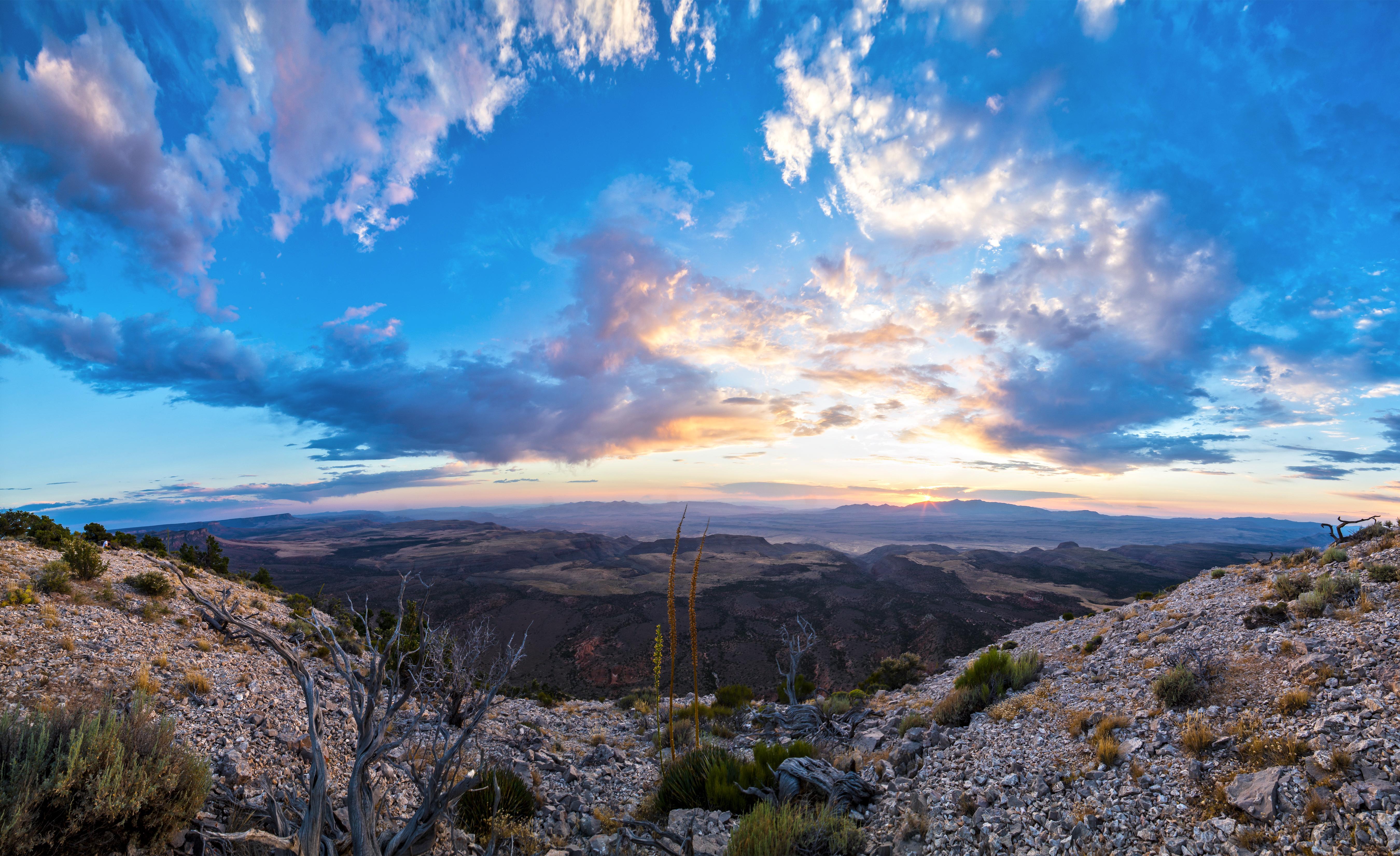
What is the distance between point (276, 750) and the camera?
24.6ft

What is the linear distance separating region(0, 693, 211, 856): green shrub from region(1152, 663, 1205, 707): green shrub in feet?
41.7

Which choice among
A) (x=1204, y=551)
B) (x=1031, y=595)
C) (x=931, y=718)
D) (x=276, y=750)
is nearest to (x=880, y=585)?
(x=1031, y=595)

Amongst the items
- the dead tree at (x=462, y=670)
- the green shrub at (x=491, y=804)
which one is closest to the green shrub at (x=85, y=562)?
the dead tree at (x=462, y=670)

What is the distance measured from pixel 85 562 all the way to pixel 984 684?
867 inches

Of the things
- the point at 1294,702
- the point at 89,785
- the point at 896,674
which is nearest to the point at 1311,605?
the point at 1294,702

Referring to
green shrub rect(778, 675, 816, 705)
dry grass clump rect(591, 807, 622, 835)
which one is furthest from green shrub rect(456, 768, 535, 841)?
green shrub rect(778, 675, 816, 705)

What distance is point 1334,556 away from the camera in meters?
12.2

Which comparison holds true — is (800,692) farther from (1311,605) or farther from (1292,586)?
(1311,605)

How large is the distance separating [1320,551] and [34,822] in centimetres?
2699

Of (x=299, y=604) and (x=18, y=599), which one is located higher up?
(x=18, y=599)

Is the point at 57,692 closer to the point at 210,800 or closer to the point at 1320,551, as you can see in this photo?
the point at 210,800

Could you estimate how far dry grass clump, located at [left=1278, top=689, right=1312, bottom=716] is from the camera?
6.31 m

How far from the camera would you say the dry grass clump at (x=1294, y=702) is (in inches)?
249

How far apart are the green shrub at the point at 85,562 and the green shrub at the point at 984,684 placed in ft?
67.6
